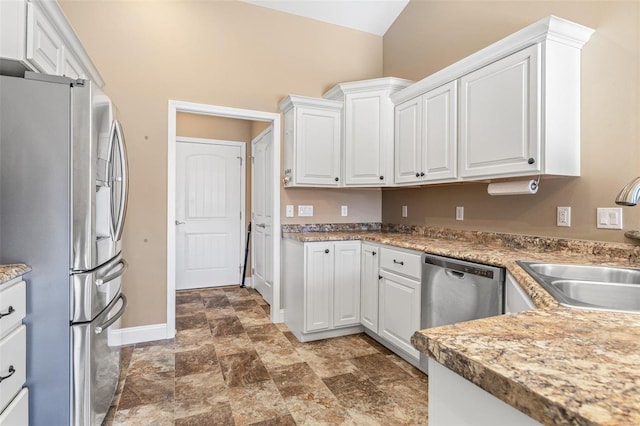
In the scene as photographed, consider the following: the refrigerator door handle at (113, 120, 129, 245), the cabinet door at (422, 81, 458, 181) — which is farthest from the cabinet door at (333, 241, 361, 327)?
the refrigerator door handle at (113, 120, 129, 245)

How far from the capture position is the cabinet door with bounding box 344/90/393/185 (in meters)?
3.03

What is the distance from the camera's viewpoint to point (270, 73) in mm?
3242

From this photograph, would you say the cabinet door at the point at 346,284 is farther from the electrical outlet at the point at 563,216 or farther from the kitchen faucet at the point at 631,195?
the kitchen faucet at the point at 631,195

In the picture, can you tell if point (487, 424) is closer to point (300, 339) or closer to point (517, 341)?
point (517, 341)

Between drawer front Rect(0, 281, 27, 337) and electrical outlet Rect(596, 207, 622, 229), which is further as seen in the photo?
electrical outlet Rect(596, 207, 622, 229)

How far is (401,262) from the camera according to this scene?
7.79 feet

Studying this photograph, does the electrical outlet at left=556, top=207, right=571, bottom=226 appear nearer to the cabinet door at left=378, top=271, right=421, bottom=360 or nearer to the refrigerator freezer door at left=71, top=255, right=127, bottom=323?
the cabinet door at left=378, top=271, right=421, bottom=360

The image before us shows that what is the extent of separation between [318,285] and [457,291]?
1.20 meters

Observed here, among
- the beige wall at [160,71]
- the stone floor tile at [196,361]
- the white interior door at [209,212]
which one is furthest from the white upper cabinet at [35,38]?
the white interior door at [209,212]

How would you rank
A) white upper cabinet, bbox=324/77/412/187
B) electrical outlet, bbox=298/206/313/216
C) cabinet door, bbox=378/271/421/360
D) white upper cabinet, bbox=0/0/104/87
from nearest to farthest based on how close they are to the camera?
1. white upper cabinet, bbox=0/0/104/87
2. cabinet door, bbox=378/271/421/360
3. white upper cabinet, bbox=324/77/412/187
4. electrical outlet, bbox=298/206/313/216

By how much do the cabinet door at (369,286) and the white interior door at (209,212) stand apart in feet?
7.81

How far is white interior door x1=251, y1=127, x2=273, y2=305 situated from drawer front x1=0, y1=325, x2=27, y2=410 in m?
2.26

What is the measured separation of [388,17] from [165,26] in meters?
2.26

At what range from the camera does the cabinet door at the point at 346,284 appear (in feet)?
9.27
